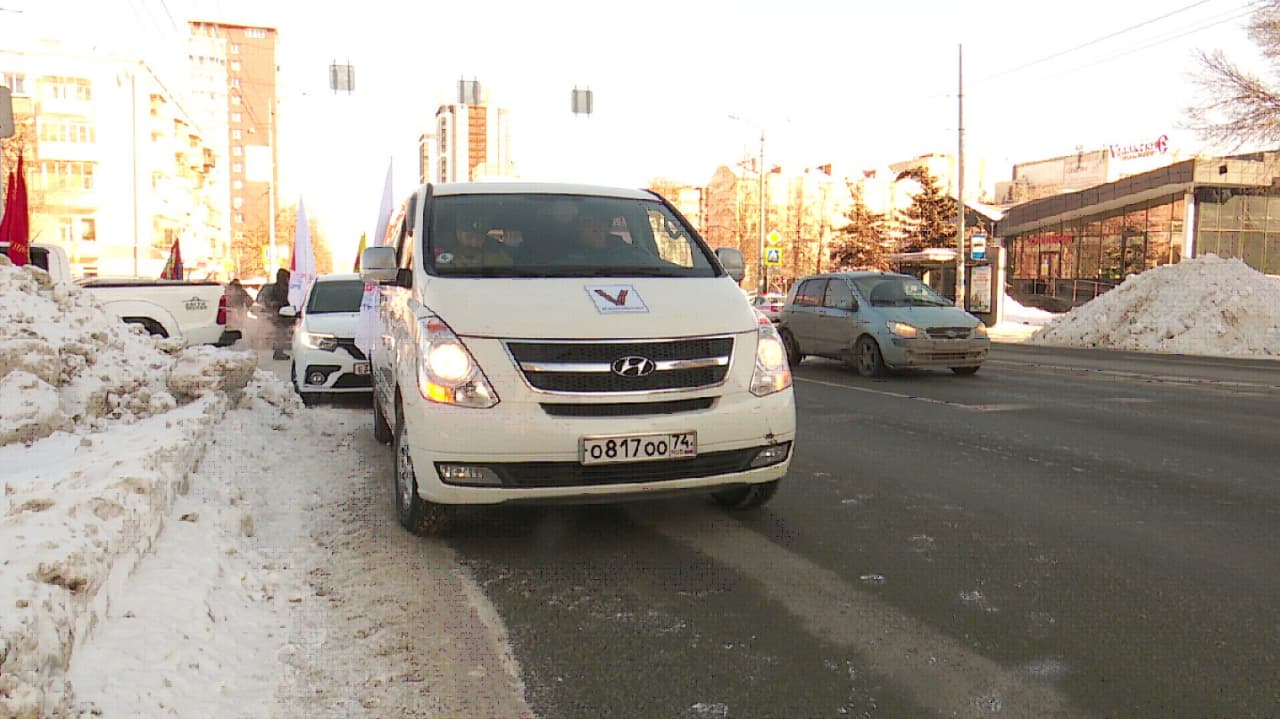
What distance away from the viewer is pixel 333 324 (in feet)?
33.7

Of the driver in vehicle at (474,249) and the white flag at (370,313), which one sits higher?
the driver in vehicle at (474,249)

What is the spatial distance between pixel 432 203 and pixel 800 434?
3852 millimetres

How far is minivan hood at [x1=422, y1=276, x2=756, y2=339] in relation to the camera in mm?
4473

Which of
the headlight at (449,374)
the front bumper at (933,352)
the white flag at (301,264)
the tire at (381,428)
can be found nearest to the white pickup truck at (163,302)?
the white flag at (301,264)

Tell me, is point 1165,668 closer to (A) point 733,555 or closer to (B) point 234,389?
(A) point 733,555

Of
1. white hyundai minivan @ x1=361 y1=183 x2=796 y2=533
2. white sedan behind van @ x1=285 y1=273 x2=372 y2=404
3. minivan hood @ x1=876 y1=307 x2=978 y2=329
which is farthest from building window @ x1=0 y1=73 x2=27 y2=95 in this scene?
white hyundai minivan @ x1=361 y1=183 x2=796 y2=533

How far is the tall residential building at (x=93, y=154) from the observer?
208 feet

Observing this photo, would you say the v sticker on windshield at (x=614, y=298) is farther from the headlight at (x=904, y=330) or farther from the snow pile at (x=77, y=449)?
the headlight at (x=904, y=330)

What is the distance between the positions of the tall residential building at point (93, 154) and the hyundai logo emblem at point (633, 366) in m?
65.8

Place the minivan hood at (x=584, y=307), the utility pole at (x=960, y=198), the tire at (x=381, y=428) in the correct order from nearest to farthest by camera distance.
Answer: the minivan hood at (x=584, y=307) < the tire at (x=381, y=428) < the utility pole at (x=960, y=198)

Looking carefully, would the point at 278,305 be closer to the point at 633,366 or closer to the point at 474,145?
the point at 633,366

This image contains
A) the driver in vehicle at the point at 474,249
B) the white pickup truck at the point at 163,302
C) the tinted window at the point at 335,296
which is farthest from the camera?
the tinted window at the point at 335,296

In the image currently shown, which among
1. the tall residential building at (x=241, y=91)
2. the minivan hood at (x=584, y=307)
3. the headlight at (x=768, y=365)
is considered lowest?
the headlight at (x=768, y=365)

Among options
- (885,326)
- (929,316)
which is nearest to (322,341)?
(885,326)
